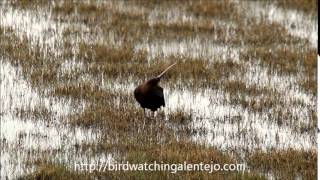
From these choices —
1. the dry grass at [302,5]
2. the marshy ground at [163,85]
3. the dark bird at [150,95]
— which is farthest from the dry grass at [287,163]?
the dry grass at [302,5]

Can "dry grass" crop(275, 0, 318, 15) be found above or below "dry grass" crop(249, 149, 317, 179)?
above

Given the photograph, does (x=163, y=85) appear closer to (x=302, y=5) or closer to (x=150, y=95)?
(x=150, y=95)

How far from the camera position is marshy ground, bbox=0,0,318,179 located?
26.0ft

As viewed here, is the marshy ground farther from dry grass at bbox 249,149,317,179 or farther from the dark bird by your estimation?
the dark bird

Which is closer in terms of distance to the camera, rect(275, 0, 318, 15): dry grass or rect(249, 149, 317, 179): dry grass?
rect(249, 149, 317, 179): dry grass

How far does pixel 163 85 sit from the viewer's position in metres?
10.2

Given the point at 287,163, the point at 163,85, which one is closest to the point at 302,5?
the point at 163,85

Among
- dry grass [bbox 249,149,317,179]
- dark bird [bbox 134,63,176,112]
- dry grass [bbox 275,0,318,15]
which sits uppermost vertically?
dry grass [bbox 275,0,318,15]

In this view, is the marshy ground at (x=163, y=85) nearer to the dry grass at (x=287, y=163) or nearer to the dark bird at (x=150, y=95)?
the dry grass at (x=287, y=163)

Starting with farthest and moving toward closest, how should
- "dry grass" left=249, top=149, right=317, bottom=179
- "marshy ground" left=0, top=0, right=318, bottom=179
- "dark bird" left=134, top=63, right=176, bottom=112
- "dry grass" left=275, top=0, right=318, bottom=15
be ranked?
"dry grass" left=275, top=0, right=318, bottom=15 < "dark bird" left=134, top=63, right=176, bottom=112 < "marshy ground" left=0, top=0, right=318, bottom=179 < "dry grass" left=249, top=149, right=317, bottom=179

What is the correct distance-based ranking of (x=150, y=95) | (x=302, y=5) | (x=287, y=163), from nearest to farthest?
(x=287, y=163), (x=150, y=95), (x=302, y=5)

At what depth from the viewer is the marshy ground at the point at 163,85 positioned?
7914 mm

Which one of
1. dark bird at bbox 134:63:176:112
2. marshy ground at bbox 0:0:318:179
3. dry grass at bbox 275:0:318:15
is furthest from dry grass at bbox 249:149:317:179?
dry grass at bbox 275:0:318:15

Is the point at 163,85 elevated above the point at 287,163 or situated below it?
above
